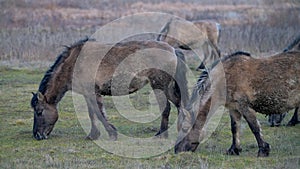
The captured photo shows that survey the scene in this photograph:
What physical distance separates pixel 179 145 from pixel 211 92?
0.92 meters

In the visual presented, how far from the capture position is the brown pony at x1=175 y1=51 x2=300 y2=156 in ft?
27.7

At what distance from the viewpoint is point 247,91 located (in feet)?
27.6

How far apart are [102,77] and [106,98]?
4415 mm

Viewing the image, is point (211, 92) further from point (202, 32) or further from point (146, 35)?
point (146, 35)

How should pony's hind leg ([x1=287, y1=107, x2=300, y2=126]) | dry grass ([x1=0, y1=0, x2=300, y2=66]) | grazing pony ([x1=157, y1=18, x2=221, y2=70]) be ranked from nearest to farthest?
pony's hind leg ([x1=287, y1=107, x2=300, y2=126]), grazing pony ([x1=157, y1=18, x2=221, y2=70]), dry grass ([x1=0, y1=0, x2=300, y2=66])

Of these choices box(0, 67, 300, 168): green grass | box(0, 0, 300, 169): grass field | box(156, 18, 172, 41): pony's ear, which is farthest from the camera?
box(156, 18, 172, 41): pony's ear

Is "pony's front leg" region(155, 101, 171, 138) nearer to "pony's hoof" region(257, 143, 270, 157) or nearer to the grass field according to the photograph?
the grass field

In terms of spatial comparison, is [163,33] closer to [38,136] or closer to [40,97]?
[40,97]

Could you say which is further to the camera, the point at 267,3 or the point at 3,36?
the point at 267,3

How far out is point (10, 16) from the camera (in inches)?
1177

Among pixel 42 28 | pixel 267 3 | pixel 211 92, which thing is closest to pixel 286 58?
pixel 211 92

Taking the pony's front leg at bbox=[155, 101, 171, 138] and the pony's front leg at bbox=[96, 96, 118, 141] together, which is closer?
the pony's front leg at bbox=[96, 96, 118, 141]

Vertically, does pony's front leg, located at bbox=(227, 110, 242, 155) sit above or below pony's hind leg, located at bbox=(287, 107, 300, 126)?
above

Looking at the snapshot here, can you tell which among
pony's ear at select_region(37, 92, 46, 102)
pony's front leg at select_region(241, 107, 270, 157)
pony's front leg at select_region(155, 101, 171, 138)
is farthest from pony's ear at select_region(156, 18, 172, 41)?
pony's front leg at select_region(241, 107, 270, 157)
